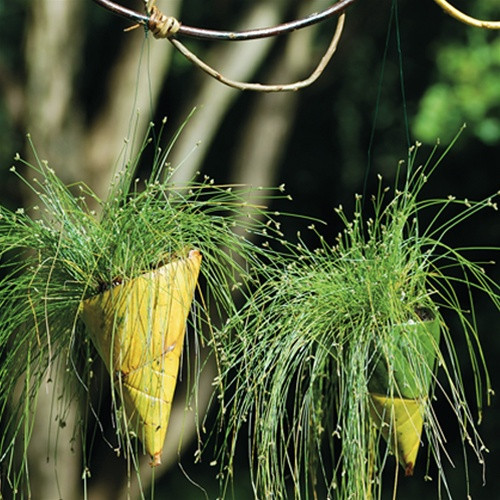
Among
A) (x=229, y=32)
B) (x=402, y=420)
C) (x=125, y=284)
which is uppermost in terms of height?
(x=229, y=32)

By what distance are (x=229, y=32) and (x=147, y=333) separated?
250 millimetres

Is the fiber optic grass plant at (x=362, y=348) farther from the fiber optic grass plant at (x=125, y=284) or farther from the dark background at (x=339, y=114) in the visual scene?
the dark background at (x=339, y=114)

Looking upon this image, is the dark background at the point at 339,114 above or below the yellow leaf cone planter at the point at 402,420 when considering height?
above

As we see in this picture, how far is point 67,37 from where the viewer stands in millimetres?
2361

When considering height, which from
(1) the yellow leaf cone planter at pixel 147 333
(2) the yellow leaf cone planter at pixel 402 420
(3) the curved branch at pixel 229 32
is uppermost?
Result: (3) the curved branch at pixel 229 32

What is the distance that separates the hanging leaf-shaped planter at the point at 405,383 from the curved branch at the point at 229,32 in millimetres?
267

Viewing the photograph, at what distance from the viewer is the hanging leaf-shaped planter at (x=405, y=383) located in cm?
83

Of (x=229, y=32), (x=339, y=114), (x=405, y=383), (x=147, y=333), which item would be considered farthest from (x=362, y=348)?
(x=339, y=114)

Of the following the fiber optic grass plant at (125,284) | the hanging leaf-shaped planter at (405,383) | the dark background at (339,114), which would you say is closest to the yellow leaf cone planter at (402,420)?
the hanging leaf-shaped planter at (405,383)

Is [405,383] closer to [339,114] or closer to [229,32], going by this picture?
[229,32]

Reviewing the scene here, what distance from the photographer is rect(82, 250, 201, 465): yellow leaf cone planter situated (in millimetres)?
799

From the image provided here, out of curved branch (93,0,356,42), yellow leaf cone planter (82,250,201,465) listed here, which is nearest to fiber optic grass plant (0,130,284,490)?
yellow leaf cone planter (82,250,201,465)

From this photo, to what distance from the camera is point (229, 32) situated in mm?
777

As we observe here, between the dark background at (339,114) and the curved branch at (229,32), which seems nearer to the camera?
the curved branch at (229,32)
